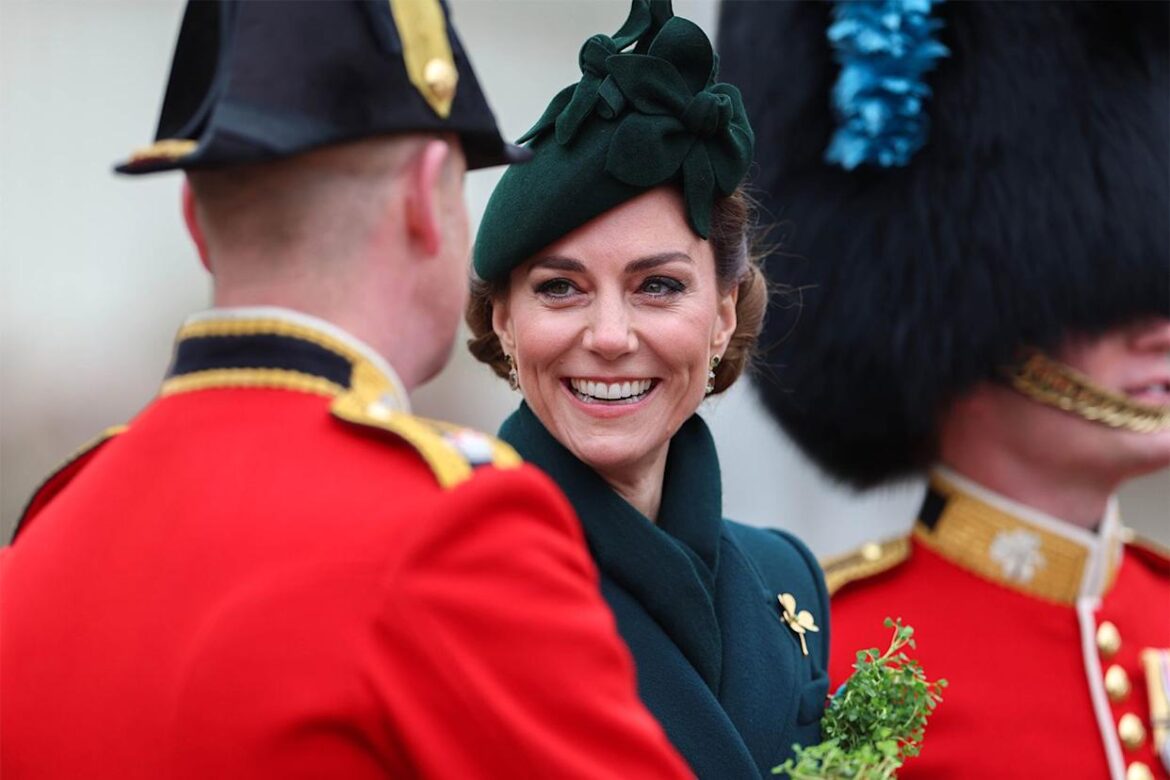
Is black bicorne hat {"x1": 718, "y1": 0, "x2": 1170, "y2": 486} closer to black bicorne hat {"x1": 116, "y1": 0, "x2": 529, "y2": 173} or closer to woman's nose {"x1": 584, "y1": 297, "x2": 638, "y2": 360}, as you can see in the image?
woman's nose {"x1": 584, "y1": 297, "x2": 638, "y2": 360}

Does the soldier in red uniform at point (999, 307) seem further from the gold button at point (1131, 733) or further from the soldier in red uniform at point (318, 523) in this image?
the soldier in red uniform at point (318, 523)

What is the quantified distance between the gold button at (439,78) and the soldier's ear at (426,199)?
0.17 feet

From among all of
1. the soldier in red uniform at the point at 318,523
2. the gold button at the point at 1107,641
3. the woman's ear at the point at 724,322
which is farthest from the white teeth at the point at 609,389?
the gold button at the point at 1107,641

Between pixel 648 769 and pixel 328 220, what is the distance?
0.60 m

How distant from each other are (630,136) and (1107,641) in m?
1.57

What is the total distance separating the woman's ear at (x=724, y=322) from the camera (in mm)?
2586

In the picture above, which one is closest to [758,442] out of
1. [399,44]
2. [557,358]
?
[557,358]

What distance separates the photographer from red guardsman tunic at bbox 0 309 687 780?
1.40 m

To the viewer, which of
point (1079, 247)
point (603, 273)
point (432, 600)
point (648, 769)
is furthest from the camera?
point (1079, 247)

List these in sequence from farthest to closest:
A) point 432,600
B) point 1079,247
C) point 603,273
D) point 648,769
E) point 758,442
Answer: point 758,442 < point 1079,247 < point 603,273 < point 648,769 < point 432,600

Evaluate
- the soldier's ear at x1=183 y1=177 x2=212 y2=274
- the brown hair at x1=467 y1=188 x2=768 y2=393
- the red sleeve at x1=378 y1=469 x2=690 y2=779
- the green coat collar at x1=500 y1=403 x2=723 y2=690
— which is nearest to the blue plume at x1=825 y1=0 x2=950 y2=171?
the brown hair at x1=467 y1=188 x2=768 y2=393

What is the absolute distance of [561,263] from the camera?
2385mm

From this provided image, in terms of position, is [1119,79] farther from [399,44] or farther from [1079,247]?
[399,44]

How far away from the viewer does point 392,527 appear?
142 centimetres
